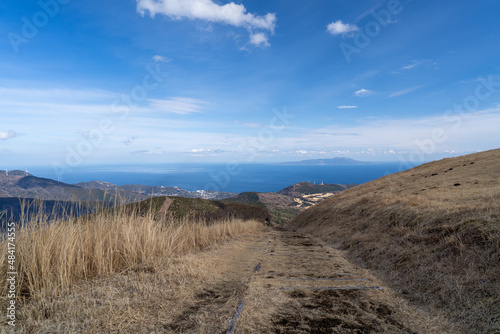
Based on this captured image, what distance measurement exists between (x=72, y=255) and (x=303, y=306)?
362 centimetres

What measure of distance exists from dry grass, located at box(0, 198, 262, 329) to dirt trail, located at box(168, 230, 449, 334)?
142 centimetres

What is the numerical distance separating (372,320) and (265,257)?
164 inches

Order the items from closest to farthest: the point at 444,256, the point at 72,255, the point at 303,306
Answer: the point at 303,306, the point at 72,255, the point at 444,256

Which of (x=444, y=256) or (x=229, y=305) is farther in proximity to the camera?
(x=444, y=256)

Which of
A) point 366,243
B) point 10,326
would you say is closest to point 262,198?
point 366,243

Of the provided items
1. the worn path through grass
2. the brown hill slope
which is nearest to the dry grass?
the worn path through grass

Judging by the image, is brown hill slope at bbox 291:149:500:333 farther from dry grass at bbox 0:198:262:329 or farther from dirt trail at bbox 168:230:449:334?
dry grass at bbox 0:198:262:329

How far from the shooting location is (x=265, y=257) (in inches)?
277

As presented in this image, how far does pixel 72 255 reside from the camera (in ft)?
12.8

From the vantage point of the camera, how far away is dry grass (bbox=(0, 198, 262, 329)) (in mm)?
3314

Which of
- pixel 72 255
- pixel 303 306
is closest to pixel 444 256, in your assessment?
pixel 303 306

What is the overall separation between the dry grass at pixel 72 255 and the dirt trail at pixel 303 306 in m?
1.42

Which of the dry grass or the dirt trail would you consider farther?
the dry grass

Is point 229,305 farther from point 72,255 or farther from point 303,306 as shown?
point 72,255
